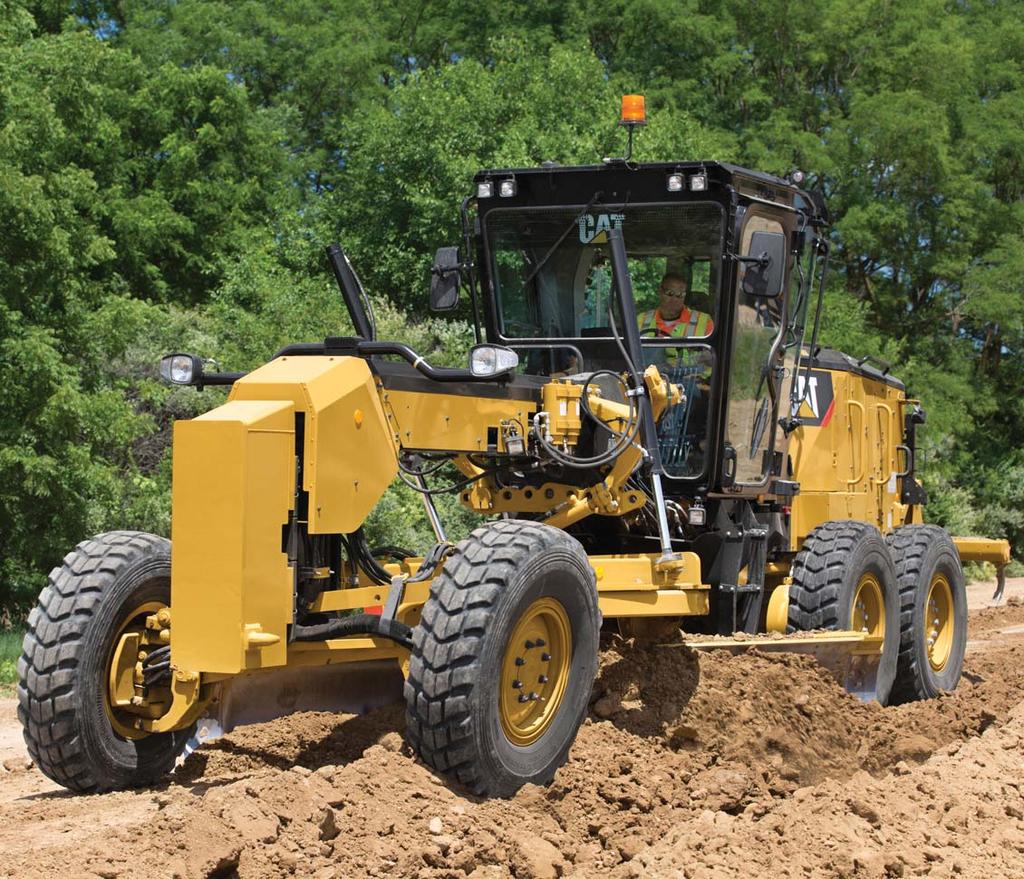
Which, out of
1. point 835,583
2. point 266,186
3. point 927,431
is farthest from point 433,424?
point 266,186

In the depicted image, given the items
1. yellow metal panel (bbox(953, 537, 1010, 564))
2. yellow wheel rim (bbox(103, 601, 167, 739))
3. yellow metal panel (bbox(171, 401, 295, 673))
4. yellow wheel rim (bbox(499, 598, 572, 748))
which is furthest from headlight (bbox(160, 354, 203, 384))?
yellow metal panel (bbox(953, 537, 1010, 564))

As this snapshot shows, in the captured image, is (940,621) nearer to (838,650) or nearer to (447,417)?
(838,650)

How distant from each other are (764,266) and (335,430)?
3193mm

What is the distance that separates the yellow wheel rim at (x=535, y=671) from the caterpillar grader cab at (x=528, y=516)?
2 centimetres

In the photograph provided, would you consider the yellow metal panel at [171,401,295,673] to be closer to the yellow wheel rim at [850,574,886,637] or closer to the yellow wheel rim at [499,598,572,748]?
the yellow wheel rim at [499,598,572,748]

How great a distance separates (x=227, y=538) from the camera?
18.7 feet

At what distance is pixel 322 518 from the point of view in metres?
6.09

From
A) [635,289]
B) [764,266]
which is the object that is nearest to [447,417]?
[635,289]

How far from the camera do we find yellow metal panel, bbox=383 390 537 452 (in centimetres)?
661

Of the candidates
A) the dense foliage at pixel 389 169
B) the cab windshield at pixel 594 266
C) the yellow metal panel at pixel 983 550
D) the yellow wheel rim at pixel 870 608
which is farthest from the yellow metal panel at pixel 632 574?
the dense foliage at pixel 389 169

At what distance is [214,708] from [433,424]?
1.60 m

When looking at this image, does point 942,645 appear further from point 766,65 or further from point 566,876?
point 766,65

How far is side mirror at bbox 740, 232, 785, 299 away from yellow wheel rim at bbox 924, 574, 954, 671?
3145 mm

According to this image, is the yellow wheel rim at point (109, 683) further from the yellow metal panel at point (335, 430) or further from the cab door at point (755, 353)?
the cab door at point (755, 353)
